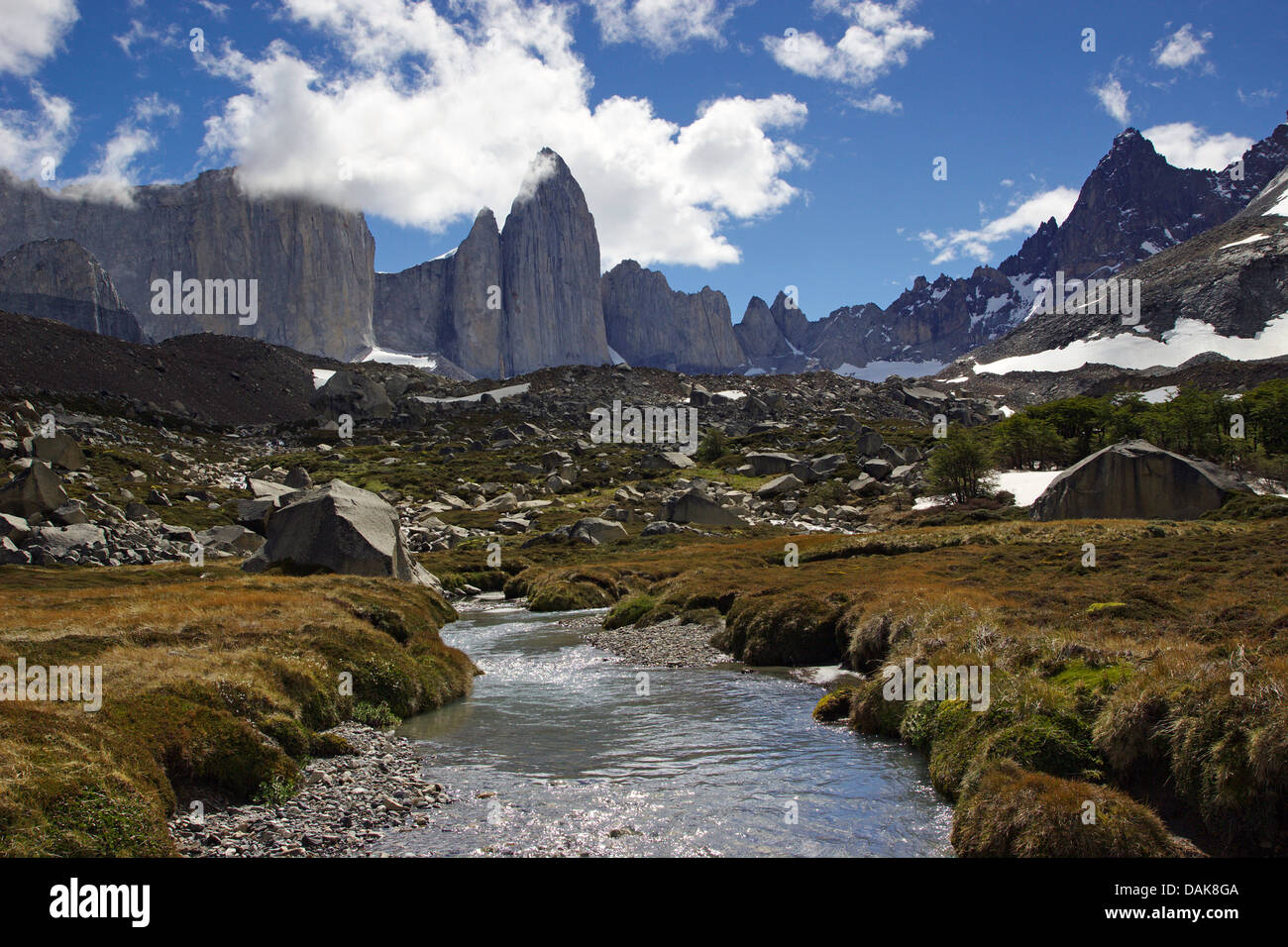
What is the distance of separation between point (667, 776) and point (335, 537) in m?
30.3

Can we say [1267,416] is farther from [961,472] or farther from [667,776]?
[667,776]

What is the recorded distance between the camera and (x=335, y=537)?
41188mm

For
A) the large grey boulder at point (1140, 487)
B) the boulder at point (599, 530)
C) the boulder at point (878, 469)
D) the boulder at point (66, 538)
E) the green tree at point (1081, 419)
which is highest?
the green tree at point (1081, 419)

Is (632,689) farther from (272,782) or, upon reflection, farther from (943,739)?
(272,782)

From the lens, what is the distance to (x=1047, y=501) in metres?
65.1

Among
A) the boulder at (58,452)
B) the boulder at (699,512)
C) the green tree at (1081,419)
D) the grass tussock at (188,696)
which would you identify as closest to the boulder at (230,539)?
the boulder at (58,452)

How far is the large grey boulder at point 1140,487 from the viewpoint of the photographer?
58625mm

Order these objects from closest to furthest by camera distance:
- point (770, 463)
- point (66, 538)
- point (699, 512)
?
1. point (66, 538)
2. point (699, 512)
3. point (770, 463)

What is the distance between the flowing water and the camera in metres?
12.4

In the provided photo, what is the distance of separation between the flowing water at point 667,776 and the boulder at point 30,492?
42.9 meters

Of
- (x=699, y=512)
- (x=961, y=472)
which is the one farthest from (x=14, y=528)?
(x=961, y=472)

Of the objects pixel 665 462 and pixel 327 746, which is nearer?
pixel 327 746

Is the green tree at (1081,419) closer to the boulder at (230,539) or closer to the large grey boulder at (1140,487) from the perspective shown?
the large grey boulder at (1140,487)
